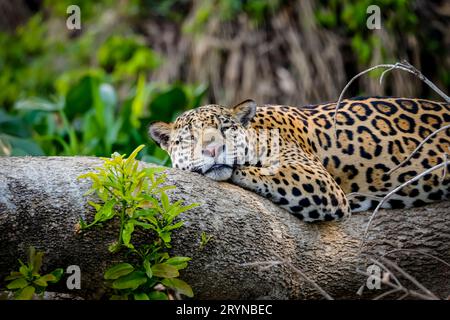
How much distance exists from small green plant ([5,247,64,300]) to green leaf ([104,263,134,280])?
1.15 feet

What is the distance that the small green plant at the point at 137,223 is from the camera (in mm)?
5938

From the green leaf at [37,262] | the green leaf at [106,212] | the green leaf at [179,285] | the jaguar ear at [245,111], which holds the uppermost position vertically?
the jaguar ear at [245,111]

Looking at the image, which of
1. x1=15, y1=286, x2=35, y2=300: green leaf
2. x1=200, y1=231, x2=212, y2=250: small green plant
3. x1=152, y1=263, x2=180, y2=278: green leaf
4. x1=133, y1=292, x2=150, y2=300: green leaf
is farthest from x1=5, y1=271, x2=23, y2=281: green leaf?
x1=200, y1=231, x2=212, y2=250: small green plant

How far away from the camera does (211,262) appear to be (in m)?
6.36

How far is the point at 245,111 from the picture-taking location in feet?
24.6

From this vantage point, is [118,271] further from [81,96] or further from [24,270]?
[81,96]

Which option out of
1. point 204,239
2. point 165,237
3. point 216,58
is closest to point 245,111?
point 204,239

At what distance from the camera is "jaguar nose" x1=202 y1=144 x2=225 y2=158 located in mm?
6941

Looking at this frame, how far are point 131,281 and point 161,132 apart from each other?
81.0 inches

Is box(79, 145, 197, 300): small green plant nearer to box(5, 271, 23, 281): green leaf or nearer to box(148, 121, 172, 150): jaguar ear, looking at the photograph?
box(5, 271, 23, 281): green leaf

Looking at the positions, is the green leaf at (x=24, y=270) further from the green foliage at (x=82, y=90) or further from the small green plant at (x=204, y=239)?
the green foliage at (x=82, y=90)

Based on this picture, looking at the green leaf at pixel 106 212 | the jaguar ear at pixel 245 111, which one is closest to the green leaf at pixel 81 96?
the jaguar ear at pixel 245 111

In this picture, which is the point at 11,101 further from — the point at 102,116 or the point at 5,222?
the point at 5,222

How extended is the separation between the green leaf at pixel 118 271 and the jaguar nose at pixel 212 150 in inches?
54.0
